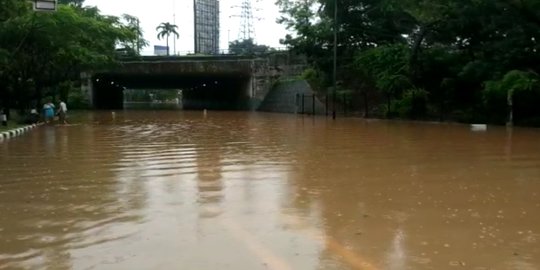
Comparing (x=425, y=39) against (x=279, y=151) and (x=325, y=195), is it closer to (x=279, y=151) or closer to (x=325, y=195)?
(x=279, y=151)

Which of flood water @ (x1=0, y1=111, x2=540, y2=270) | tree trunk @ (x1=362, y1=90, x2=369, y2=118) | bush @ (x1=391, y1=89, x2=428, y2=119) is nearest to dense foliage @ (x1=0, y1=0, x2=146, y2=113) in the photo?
flood water @ (x1=0, y1=111, x2=540, y2=270)

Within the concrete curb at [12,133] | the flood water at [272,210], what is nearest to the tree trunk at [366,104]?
Result: the concrete curb at [12,133]

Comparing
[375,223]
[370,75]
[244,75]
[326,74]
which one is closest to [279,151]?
[375,223]

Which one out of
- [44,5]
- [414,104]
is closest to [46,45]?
[44,5]

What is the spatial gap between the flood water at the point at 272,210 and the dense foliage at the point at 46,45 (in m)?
11.0

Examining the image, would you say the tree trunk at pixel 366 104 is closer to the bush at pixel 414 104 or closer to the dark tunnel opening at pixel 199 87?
the bush at pixel 414 104

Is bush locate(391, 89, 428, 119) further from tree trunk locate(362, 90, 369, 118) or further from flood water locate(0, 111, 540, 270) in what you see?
flood water locate(0, 111, 540, 270)

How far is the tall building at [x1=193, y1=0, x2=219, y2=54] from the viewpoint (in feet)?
326

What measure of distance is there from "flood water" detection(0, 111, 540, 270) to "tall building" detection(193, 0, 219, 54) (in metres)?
84.8

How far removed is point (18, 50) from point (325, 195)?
26064mm

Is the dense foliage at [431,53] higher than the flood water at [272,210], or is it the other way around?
the dense foliage at [431,53]

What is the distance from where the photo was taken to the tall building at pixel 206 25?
9938 centimetres

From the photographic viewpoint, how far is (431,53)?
36531 mm

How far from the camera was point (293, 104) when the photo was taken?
5353cm
